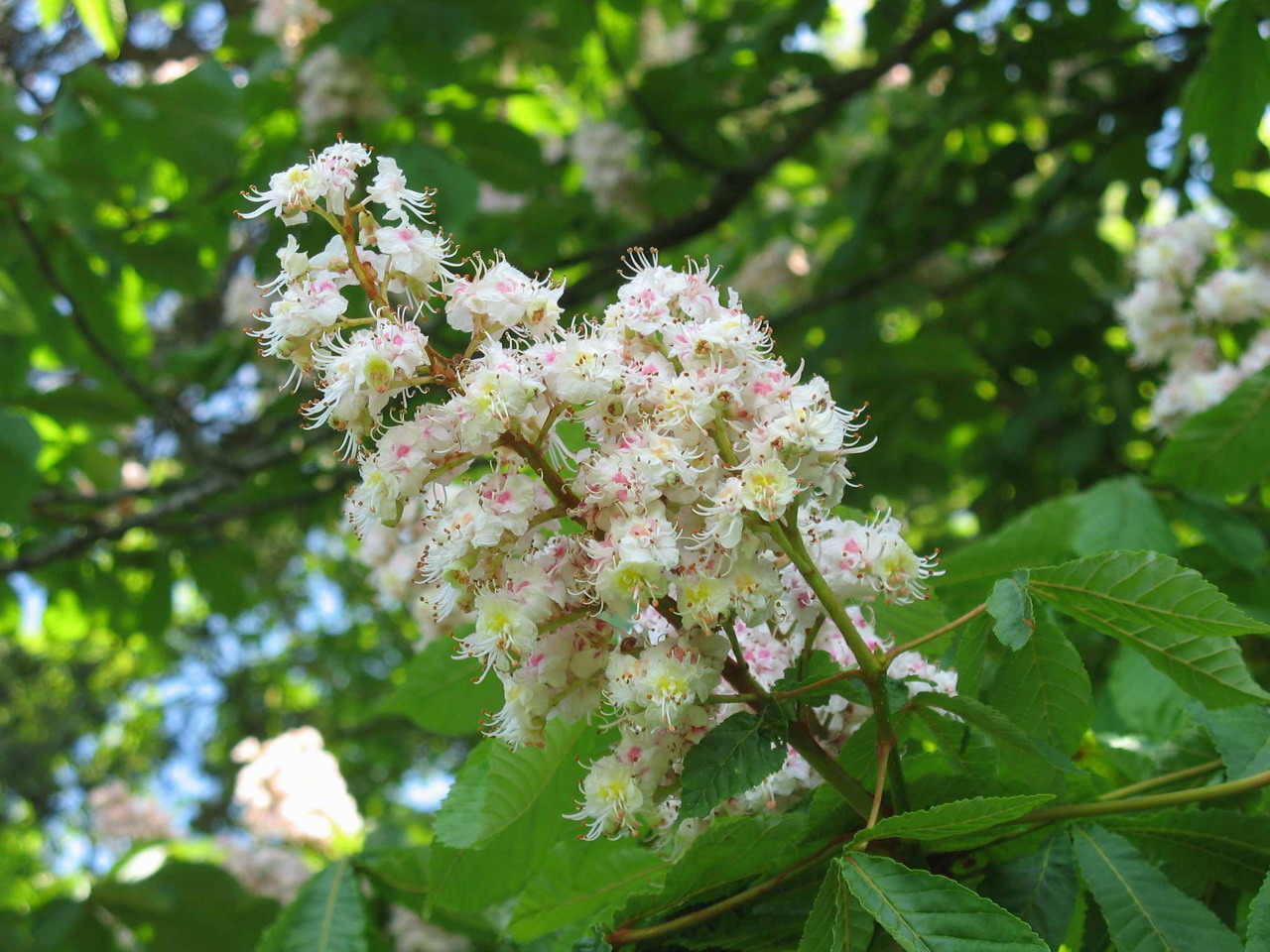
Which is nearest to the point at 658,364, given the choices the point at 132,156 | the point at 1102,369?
the point at 132,156

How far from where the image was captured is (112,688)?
30.8 ft

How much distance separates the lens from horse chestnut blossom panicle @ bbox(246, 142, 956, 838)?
1.09m

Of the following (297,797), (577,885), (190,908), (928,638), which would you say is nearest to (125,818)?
(297,797)

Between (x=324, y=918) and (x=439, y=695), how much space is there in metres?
0.46

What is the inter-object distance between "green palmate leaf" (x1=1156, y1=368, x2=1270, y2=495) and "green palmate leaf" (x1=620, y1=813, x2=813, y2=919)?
5.18 feet

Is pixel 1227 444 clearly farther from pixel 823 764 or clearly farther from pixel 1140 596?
pixel 823 764

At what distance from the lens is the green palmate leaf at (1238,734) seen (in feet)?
4.39

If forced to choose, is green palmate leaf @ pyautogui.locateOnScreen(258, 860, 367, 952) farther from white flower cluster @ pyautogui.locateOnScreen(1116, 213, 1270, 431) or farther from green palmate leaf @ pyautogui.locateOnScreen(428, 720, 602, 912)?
white flower cluster @ pyautogui.locateOnScreen(1116, 213, 1270, 431)

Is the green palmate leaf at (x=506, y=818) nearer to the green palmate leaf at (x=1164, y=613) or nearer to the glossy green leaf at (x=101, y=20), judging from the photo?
the green palmate leaf at (x=1164, y=613)

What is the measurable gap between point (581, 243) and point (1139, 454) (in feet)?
7.94

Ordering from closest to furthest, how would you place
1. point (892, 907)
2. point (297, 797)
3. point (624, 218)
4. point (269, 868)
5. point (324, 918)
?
point (892, 907)
point (324, 918)
point (269, 868)
point (297, 797)
point (624, 218)

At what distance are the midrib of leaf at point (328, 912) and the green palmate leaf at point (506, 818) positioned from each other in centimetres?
50

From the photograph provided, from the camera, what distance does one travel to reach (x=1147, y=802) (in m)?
1.19

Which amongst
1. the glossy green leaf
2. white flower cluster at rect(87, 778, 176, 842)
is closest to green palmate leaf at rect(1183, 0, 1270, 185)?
the glossy green leaf
